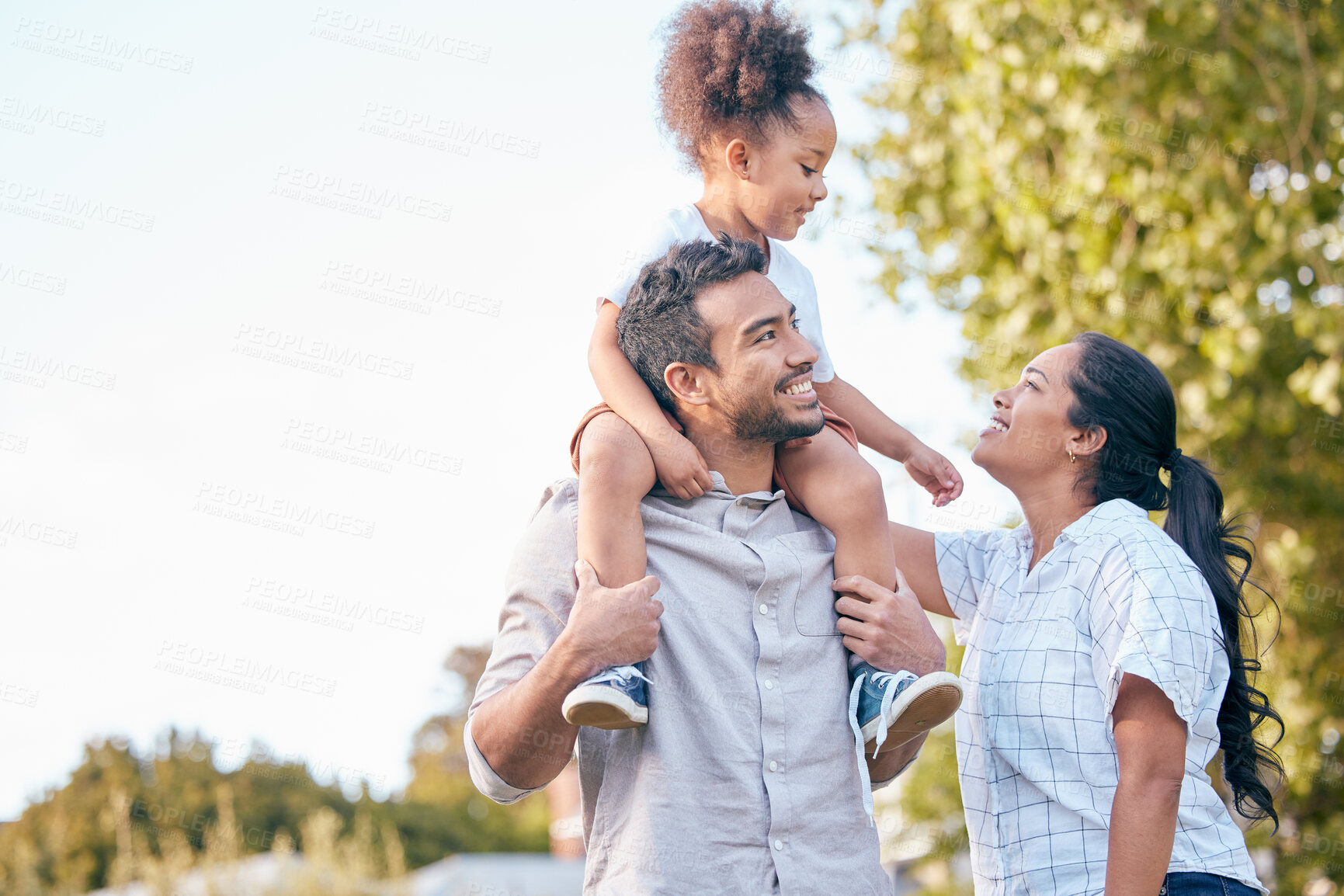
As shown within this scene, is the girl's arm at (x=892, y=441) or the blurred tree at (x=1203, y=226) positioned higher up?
the blurred tree at (x=1203, y=226)

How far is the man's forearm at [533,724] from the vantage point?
1827 mm

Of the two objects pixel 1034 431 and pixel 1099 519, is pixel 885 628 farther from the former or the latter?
pixel 1034 431

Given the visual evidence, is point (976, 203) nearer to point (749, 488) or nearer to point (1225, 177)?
point (1225, 177)

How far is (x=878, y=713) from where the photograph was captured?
1.88 m

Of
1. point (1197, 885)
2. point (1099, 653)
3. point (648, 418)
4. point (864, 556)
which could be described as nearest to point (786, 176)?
point (648, 418)

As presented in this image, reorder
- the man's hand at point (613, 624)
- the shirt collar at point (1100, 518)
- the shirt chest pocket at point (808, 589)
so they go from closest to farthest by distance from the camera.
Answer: the man's hand at point (613, 624)
the shirt chest pocket at point (808, 589)
the shirt collar at point (1100, 518)

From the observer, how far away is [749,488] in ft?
7.18

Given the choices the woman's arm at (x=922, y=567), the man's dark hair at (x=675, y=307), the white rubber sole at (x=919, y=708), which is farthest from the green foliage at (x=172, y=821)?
the white rubber sole at (x=919, y=708)

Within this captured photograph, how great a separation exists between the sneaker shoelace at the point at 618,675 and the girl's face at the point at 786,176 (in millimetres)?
1247

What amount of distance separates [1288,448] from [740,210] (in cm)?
493

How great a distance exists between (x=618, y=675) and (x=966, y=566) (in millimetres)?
1272

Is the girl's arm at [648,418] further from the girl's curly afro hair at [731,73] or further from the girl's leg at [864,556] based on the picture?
the girl's curly afro hair at [731,73]

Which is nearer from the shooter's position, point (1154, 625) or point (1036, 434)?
point (1154, 625)

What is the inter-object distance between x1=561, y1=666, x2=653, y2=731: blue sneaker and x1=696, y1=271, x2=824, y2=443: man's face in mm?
552
